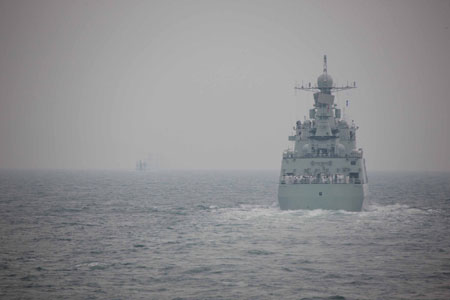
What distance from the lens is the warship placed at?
5047cm

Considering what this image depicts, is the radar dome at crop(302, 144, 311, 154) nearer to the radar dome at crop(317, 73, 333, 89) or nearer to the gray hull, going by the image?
the gray hull

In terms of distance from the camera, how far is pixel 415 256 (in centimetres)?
3200

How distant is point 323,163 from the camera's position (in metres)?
53.6

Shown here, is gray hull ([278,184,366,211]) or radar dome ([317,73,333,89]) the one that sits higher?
radar dome ([317,73,333,89])

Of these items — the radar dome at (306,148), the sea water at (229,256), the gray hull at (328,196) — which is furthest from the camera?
the radar dome at (306,148)

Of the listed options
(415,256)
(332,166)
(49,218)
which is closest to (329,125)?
(332,166)

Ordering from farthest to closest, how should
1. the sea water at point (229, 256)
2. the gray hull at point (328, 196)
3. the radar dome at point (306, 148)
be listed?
the radar dome at point (306, 148), the gray hull at point (328, 196), the sea water at point (229, 256)

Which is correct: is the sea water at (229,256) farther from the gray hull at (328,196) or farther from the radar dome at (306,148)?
the radar dome at (306,148)

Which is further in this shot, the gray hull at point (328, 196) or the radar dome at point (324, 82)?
the radar dome at point (324, 82)

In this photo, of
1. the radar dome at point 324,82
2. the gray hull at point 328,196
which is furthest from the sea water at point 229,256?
the radar dome at point 324,82

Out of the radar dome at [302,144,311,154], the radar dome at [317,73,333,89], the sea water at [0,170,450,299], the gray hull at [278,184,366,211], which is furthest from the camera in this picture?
the radar dome at [317,73,333,89]

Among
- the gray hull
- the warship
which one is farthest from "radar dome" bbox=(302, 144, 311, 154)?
the gray hull

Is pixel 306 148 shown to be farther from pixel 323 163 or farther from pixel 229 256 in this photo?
pixel 229 256

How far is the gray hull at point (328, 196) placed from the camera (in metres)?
50.3
